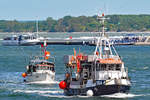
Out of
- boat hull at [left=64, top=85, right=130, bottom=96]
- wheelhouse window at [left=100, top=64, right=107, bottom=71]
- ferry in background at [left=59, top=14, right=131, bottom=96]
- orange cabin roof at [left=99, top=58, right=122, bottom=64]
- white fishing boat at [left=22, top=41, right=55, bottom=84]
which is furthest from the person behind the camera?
white fishing boat at [left=22, top=41, right=55, bottom=84]

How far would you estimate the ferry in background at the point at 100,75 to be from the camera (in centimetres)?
6762

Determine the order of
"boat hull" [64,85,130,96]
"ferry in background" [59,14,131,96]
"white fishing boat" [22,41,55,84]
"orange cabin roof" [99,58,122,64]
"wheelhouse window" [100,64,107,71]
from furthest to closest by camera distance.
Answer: "white fishing boat" [22,41,55,84], "wheelhouse window" [100,64,107,71], "orange cabin roof" [99,58,122,64], "ferry in background" [59,14,131,96], "boat hull" [64,85,130,96]

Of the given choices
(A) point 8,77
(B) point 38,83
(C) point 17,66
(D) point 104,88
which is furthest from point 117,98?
(C) point 17,66

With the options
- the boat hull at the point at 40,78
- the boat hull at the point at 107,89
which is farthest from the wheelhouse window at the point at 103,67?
the boat hull at the point at 40,78

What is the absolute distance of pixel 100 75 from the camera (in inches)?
2685

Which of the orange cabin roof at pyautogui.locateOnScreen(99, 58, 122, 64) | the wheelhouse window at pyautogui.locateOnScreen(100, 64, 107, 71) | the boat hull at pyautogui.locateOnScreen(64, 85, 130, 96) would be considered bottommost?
the boat hull at pyautogui.locateOnScreen(64, 85, 130, 96)

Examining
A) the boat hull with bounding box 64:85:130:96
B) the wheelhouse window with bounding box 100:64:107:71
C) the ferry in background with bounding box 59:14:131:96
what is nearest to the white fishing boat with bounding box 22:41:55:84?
the ferry in background with bounding box 59:14:131:96

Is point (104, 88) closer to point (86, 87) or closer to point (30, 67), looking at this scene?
point (86, 87)

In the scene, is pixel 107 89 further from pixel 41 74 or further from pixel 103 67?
pixel 41 74

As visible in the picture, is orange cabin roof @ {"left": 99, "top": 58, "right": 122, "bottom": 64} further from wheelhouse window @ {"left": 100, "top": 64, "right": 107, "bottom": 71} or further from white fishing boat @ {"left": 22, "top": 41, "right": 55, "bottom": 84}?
white fishing boat @ {"left": 22, "top": 41, "right": 55, "bottom": 84}

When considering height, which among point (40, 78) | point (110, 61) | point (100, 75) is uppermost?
point (110, 61)

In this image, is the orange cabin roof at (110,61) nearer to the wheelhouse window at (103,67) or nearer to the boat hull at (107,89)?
the wheelhouse window at (103,67)

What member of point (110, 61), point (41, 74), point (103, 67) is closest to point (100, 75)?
point (103, 67)

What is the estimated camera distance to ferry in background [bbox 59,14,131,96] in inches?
2662
